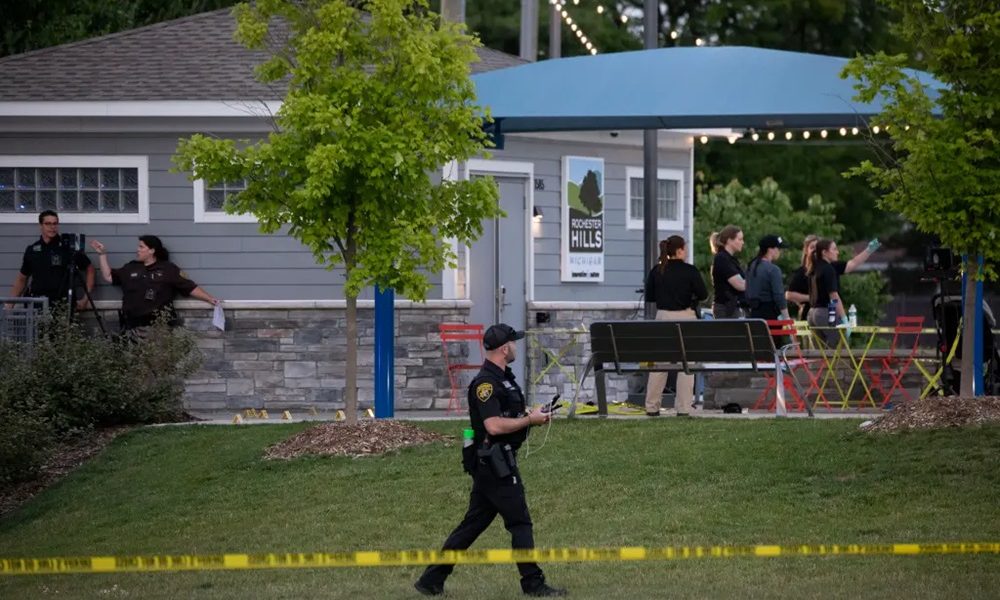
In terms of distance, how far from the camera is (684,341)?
53.1 feet

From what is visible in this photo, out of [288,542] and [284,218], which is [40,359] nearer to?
[284,218]

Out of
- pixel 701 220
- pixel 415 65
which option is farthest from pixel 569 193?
pixel 701 220

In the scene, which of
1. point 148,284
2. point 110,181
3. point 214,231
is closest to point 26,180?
point 110,181

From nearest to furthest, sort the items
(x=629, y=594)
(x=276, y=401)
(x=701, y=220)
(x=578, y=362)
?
1. (x=629, y=594)
2. (x=276, y=401)
3. (x=578, y=362)
4. (x=701, y=220)

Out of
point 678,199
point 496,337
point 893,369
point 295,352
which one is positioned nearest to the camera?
point 496,337

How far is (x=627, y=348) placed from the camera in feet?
53.7

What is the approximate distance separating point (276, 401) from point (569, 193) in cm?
460

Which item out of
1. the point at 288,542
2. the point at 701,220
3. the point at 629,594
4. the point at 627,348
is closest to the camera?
the point at 629,594

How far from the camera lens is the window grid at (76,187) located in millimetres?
19906

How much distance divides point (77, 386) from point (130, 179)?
4045 mm

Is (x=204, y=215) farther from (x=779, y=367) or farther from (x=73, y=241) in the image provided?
(x=779, y=367)

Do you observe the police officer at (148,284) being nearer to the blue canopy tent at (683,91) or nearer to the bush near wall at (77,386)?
the bush near wall at (77,386)

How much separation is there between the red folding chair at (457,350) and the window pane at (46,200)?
4714mm

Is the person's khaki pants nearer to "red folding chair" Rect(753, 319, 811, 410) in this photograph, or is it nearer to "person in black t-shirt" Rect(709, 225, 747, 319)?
"red folding chair" Rect(753, 319, 811, 410)
